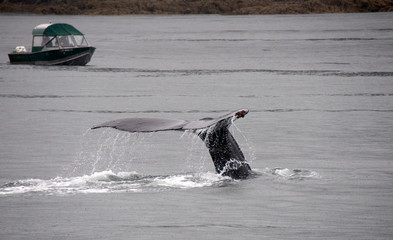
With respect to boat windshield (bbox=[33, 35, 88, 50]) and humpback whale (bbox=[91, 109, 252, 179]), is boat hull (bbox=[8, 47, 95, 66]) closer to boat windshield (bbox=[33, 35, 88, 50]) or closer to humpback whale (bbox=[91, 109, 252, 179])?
boat windshield (bbox=[33, 35, 88, 50])

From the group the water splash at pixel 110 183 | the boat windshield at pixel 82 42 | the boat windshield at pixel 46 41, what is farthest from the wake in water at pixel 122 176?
the boat windshield at pixel 46 41

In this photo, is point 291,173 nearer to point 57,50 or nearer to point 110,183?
point 110,183

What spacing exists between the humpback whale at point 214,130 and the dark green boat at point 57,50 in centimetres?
3907

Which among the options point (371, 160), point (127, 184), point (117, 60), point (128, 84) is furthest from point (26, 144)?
point (117, 60)

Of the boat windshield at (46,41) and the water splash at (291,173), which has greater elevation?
the water splash at (291,173)

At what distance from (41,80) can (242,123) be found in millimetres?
20521

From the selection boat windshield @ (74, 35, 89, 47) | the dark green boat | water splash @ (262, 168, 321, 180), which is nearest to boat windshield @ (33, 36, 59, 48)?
the dark green boat

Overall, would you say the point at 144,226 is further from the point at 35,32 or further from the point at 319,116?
the point at 35,32

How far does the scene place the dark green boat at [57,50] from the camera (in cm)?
5350

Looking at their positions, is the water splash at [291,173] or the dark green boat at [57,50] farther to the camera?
the dark green boat at [57,50]

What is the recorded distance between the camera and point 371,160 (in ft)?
62.3

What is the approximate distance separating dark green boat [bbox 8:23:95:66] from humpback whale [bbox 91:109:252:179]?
39075 mm

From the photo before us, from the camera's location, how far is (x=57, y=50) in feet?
176

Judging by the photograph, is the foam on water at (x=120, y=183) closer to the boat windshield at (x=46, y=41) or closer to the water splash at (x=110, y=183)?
the water splash at (x=110, y=183)
